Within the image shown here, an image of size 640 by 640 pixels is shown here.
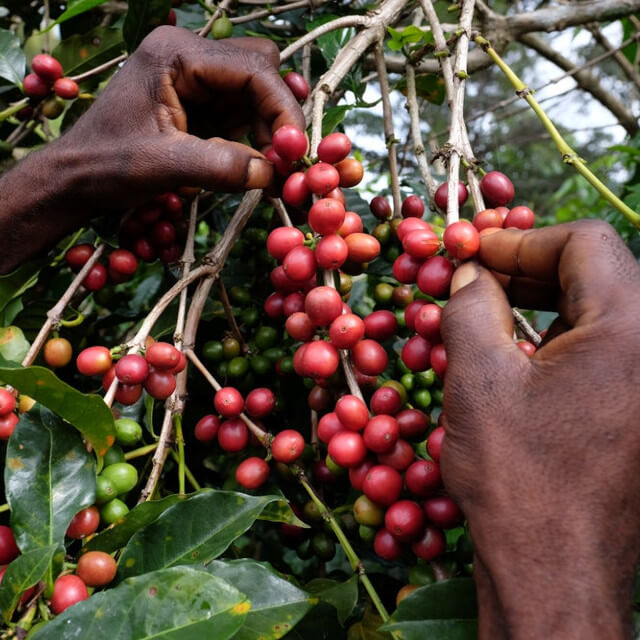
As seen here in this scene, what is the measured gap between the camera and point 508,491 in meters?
0.68

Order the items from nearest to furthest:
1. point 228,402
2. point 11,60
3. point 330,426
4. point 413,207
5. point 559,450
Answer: point 559,450
point 330,426
point 228,402
point 413,207
point 11,60

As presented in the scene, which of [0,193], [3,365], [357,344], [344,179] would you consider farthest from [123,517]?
[0,193]

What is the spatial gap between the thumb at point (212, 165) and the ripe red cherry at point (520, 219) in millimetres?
454

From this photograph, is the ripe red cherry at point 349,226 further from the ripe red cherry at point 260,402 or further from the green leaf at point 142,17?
the green leaf at point 142,17

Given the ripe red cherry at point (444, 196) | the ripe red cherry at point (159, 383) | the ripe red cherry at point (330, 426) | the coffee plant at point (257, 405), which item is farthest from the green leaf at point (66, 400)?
the ripe red cherry at point (444, 196)

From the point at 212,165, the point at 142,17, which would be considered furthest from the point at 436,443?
the point at 142,17

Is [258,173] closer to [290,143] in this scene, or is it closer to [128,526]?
[290,143]

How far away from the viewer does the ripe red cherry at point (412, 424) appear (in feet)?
3.12

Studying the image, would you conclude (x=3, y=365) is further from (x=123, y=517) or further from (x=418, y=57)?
(x=418, y=57)

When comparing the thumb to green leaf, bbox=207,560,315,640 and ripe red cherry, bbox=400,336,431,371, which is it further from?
green leaf, bbox=207,560,315,640

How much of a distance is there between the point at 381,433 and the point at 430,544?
0.58 ft

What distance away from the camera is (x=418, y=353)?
0.94 meters

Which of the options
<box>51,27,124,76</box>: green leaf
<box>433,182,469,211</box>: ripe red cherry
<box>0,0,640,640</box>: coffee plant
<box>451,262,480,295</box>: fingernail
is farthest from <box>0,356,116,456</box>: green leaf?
<box>51,27,124,76</box>: green leaf

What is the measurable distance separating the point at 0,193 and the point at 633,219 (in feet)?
4.05
